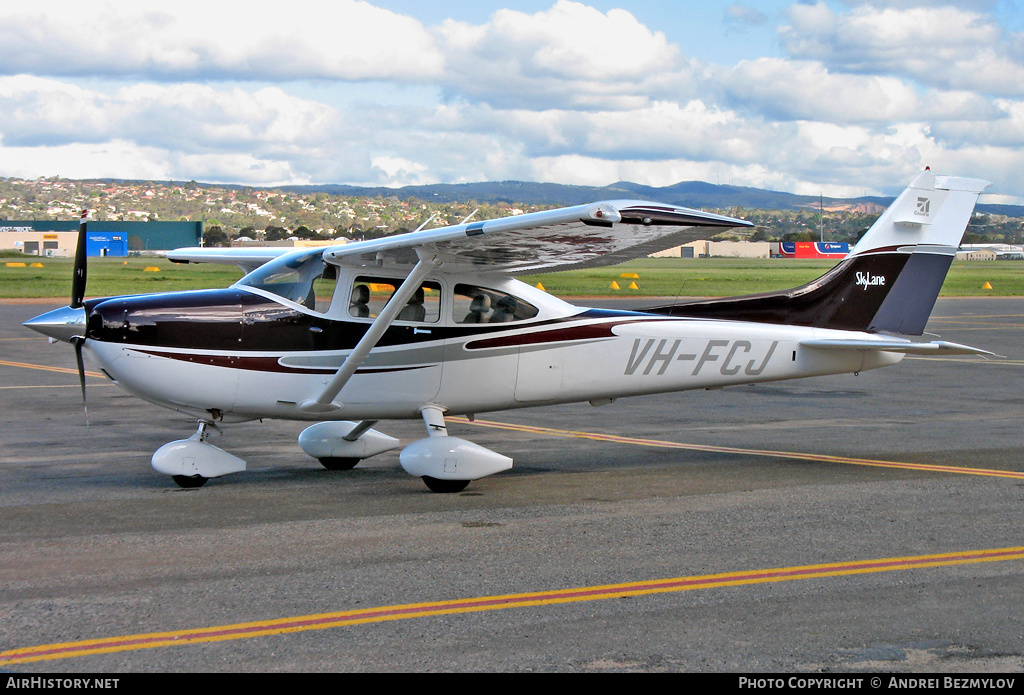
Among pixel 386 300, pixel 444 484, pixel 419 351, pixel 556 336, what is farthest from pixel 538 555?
pixel 386 300

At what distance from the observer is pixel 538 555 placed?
6.29m

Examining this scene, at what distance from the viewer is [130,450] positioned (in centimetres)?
1030

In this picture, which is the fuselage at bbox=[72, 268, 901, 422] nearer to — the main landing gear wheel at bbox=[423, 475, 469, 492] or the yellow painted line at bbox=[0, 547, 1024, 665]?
the main landing gear wheel at bbox=[423, 475, 469, 492]

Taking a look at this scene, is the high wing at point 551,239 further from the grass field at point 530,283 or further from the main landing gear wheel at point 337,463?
the grass field at point 530,283

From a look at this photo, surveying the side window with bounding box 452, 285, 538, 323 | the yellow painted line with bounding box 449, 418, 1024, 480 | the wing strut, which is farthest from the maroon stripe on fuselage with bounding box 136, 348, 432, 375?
the yellow painted line with bounding box 449, 418, 1024, 480

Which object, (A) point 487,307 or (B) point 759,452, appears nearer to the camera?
(A) point 487,307

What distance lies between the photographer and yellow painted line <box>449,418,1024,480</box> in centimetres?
908

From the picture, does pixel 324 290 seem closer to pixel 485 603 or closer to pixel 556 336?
pixel 556 336

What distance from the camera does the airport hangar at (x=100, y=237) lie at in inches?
3664

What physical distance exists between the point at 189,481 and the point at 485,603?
13.0ft

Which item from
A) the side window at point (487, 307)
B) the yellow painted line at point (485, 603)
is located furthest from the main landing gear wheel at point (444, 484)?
the yellow painted line at point (485, 603)

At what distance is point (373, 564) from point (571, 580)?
122 centimetres

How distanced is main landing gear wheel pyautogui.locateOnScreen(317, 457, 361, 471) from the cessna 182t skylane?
17 millimetres

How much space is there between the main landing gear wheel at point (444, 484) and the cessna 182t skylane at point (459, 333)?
1 cm
